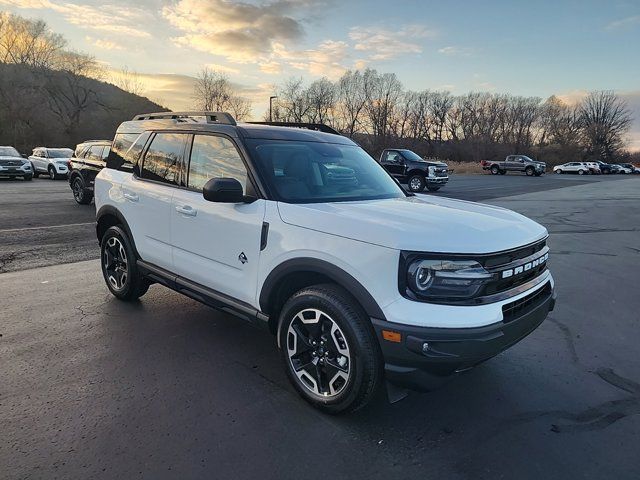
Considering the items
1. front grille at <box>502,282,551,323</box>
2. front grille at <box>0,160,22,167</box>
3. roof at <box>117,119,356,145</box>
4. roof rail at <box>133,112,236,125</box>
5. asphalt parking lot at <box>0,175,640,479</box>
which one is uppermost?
roof rail at <box>133,112,236,125</box>

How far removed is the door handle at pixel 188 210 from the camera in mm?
3750

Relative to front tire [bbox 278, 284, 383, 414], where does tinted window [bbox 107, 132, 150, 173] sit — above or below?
above

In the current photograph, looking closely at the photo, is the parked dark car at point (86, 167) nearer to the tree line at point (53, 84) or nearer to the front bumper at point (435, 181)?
the front bumper at point (435, 181)

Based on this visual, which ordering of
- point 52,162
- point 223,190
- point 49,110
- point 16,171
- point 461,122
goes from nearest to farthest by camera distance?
point 223,190 < point 16,171 < point 52,162 < point 49,110 < point 461,122

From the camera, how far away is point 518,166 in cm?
4616

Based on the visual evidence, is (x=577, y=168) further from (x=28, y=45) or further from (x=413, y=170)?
(x=28, y=45)

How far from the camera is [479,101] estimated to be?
102188 mm

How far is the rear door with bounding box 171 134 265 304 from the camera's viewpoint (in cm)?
332

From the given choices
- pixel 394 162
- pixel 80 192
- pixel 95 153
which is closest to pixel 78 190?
pixel 80 192

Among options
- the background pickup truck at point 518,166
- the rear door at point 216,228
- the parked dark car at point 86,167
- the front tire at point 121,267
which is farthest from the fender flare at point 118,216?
the background pickup truck at point 518,166

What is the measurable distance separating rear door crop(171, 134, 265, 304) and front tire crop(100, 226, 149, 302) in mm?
963

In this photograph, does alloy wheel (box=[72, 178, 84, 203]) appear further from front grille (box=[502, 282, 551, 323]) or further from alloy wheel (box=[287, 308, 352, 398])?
front grille (box=[502, 282, 551, 323])

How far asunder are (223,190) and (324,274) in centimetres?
95

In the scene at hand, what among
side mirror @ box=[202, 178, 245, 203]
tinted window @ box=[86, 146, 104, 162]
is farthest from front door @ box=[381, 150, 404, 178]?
side mirror @ box=[202, 178, 245, 203]
